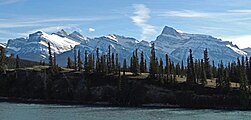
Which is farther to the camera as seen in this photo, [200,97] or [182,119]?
[200,97]

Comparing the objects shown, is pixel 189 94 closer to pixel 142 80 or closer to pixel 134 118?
pixel 142 80

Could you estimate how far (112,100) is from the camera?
190 metres

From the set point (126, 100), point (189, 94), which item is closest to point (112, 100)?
point (126, 100)

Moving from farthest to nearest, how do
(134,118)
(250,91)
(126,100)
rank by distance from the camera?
1. (126,100)
2. (250,91)
3. (134,118)

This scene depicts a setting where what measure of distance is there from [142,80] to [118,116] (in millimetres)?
68896

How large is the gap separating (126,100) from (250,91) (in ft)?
164

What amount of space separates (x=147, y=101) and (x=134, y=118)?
6442cm

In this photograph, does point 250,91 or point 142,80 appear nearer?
point 250,91

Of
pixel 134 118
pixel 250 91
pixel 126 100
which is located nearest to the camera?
pixel 134 118

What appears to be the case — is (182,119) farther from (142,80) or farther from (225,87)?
(142,80)

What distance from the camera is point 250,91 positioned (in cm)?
17575

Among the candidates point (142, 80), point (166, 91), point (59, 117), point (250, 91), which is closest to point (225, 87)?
point (250, 91)

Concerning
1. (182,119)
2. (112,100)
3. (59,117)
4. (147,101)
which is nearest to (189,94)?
(147,101)

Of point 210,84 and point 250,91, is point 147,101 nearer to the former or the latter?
point 210,84
